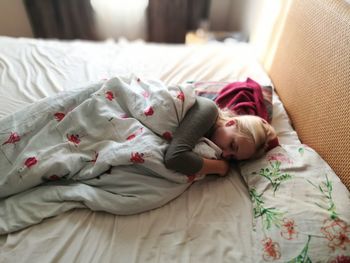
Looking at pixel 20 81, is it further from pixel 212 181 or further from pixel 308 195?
pixel 308 195

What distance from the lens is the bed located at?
0.72 meters

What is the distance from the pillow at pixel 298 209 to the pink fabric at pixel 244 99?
0.26m

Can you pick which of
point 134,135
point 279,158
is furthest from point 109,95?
point 279,158

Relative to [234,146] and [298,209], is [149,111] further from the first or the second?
[298,209]

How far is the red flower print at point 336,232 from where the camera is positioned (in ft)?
2.28

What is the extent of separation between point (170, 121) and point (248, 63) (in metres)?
0.81

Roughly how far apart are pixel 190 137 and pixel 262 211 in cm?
33

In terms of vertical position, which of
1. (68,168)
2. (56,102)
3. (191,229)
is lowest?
(191,229)

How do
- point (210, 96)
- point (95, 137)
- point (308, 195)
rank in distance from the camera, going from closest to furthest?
1. point (308, 195)
2. point (95, 137)
3. point (210, 96)

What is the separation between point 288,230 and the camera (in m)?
0.74

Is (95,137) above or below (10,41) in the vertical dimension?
below

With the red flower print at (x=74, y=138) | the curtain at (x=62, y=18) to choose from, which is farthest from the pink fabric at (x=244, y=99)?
the curtain at (x=62, y=18)

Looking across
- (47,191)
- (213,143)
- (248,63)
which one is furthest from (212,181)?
(248,63)

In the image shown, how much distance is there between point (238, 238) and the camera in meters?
0.79
